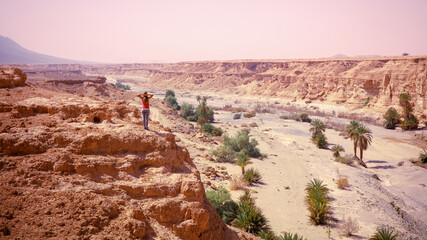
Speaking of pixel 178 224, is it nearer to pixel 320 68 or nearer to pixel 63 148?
pixel 63 148

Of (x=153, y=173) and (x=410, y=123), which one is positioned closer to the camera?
(x=153, y=173)

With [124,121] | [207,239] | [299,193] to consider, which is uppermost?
[124,121]

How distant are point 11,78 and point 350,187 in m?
22.8

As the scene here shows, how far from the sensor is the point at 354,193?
19.4 meters

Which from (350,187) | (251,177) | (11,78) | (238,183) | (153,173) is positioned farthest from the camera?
(350,187)

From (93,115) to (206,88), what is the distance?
93699 millimetres

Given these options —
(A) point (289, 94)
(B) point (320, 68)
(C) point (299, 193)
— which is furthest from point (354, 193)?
(B) point (320, 68)

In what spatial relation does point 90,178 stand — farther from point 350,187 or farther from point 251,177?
point 350,187

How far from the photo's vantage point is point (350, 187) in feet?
67.2

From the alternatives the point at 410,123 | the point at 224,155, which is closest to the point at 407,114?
the point at 410,123

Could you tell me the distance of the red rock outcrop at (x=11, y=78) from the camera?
317 inches

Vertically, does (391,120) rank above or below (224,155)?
above

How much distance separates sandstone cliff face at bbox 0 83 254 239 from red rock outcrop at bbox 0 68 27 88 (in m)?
1.19

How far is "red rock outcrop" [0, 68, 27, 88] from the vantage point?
8.05 metres
